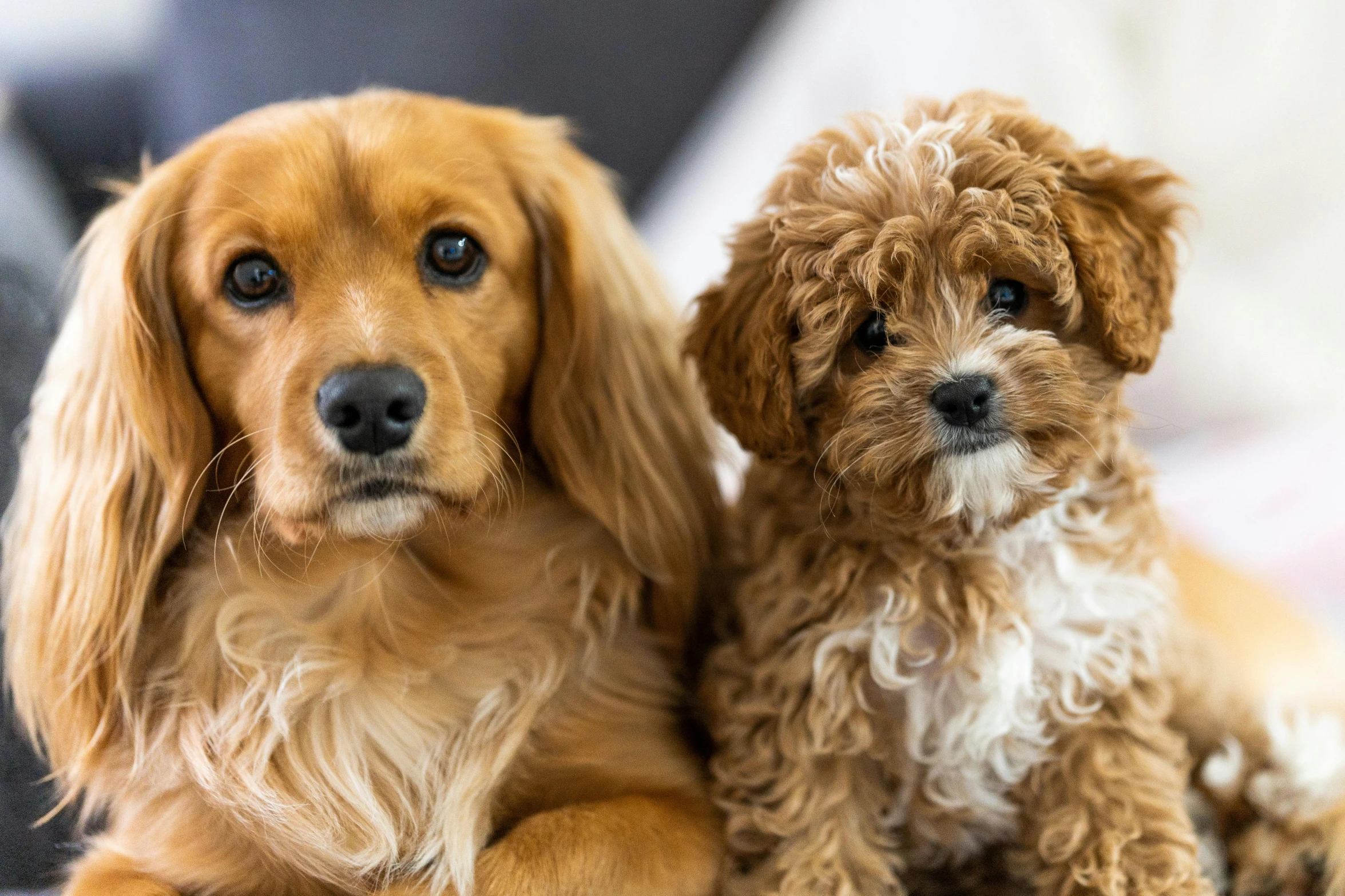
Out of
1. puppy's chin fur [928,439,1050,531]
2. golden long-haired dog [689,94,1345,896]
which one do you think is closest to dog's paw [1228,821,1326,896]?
golden long-haired dog [689,94,1345,896]

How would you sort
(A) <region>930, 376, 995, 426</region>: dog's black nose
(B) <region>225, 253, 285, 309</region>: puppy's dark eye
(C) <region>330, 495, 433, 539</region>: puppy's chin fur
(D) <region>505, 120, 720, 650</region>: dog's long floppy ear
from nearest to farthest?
(A) <region>930, 376, 995, 426</region>: dog's black nose, (C) <region>330, 495, 433, 539</region>: puppy's chin fur, (B) <region>225, 253, 285, 309</region>: puppy's dark eye, (D) <region>505, 120, 720, 650</region>: dog's long floppy ear

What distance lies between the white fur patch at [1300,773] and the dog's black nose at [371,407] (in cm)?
96

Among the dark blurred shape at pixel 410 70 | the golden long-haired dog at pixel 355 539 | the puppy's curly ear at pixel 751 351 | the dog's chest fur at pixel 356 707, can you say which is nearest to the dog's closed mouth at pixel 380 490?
the golden long-haired dog at pixel 355 539

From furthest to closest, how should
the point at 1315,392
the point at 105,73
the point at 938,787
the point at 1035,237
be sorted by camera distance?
the point at 105,73
the point at 1315,392
the point at 938,787
the point at 1035,237

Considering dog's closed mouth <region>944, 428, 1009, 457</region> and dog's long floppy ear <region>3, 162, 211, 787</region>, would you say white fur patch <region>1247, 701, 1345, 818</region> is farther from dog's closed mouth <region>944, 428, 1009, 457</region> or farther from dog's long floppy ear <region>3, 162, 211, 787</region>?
dog's long floppy ear <region>3, 162, 211, 787</region>

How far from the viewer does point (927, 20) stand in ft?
7.64

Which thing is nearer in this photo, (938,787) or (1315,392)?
(938,787)

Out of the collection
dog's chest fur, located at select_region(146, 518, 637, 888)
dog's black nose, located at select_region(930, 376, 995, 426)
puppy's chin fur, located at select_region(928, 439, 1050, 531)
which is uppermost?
dog's black nose, located at select_region(930, 376, 995, 426)

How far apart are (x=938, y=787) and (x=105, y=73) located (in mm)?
2242

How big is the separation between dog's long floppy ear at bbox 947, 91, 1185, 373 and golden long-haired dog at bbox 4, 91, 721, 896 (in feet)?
1.70

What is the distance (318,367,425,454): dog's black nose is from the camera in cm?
105

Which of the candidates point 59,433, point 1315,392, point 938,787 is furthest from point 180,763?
point 1315,392

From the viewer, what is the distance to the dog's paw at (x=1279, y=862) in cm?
121

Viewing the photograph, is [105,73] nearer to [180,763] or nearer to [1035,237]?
[180,763]
